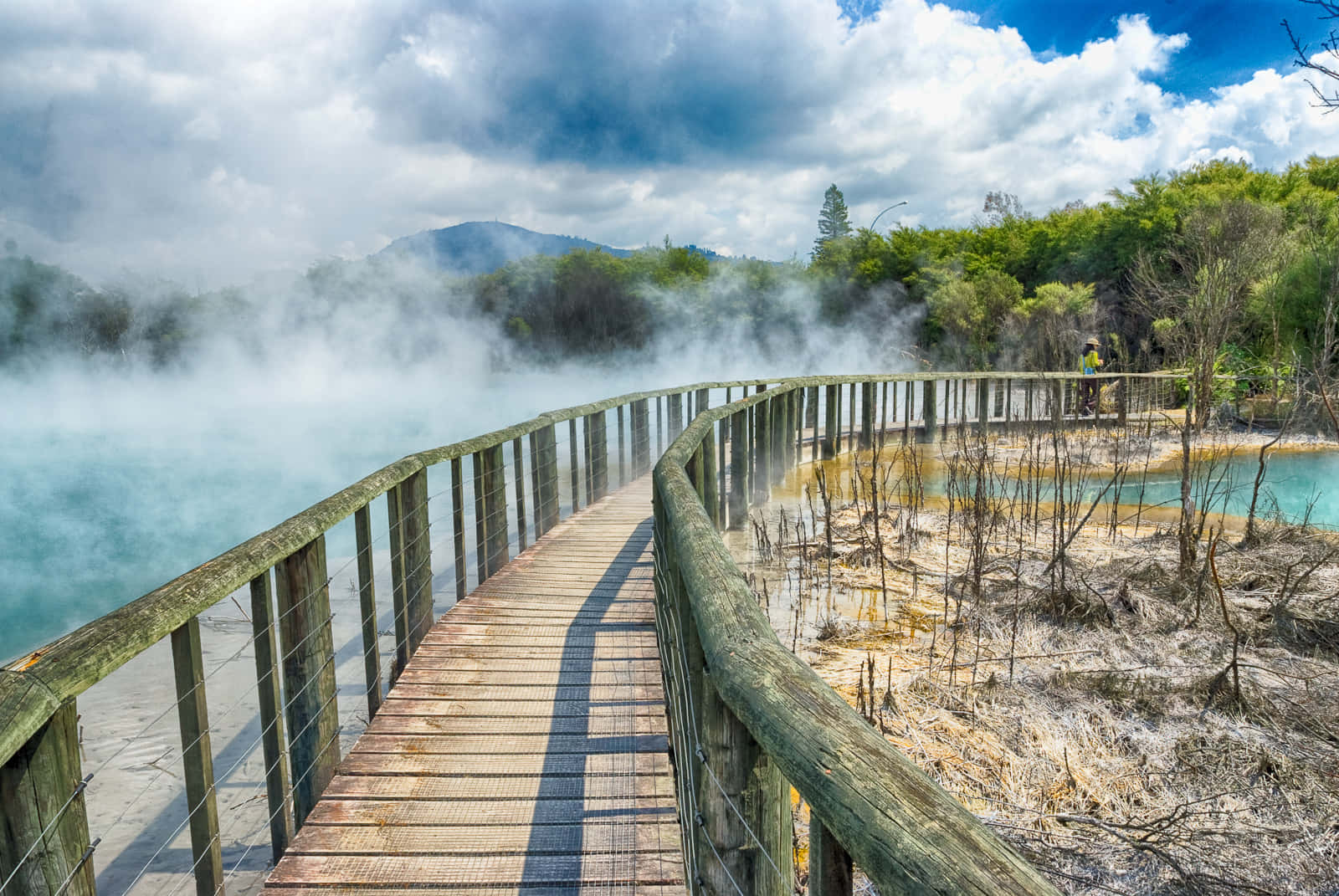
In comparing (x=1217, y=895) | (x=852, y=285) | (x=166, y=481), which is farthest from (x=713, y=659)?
(x=852, y=285)

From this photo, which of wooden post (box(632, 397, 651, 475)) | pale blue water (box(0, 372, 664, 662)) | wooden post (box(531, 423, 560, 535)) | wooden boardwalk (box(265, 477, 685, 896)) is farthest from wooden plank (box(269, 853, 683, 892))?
pale blue water (box(0, 372, 664, 662))

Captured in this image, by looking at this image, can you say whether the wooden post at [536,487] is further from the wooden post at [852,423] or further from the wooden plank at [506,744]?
the wooden post at [852,423]

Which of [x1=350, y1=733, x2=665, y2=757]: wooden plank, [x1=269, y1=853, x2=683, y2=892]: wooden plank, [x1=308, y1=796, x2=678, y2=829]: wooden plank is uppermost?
[x1=350, y1=733, x2=665, y2=757]: wooden plank

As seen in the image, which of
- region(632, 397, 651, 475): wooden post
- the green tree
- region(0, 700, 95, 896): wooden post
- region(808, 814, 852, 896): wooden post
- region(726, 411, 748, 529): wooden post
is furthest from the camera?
region(632, 397, 651, 475): wooden post

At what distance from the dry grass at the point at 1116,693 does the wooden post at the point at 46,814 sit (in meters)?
2.52

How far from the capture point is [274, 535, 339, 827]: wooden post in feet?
8.11

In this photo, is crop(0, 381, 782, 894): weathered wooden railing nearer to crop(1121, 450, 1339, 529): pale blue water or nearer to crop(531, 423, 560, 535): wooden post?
crop(531, 423, 560, 535): wooden post

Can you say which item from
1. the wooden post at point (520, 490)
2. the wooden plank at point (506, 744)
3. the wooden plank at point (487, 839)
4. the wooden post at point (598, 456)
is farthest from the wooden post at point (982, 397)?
the wooden plank at point (487, 839)

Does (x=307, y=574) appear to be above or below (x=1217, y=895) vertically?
above

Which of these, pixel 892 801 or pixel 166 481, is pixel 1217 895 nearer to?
pixel 892 801

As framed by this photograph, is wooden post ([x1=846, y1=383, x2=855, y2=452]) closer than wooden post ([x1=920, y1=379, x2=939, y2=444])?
Yes

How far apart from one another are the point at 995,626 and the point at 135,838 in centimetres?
465

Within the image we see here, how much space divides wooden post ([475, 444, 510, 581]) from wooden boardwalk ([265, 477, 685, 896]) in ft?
2.06

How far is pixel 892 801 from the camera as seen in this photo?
2.35 ft
